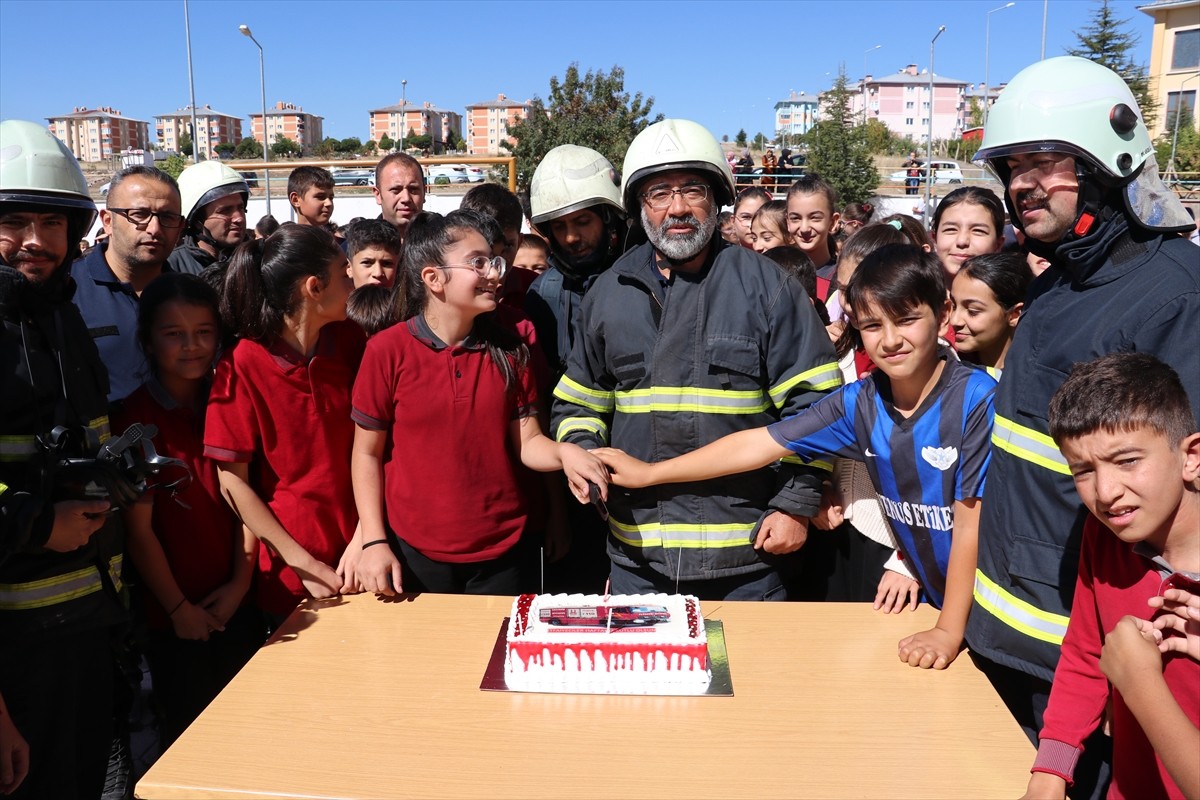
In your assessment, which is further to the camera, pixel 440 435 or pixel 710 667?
pixel 440 435

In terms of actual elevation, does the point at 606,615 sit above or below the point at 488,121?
below

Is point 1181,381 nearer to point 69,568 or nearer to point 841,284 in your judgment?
point 841,284

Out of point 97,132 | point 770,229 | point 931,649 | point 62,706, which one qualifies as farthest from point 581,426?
point 97,132

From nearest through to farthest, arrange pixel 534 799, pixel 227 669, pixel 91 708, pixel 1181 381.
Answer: pixel 534 799 → pixel 1181 381 → pixel 91 708 → pixel 227 669

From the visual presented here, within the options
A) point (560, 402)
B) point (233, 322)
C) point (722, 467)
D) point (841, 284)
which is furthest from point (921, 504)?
point (233, 322)

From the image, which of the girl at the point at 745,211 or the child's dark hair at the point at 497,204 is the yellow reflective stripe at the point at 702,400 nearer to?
the child's dark hair at the point at 497,204

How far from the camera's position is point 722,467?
2863mm

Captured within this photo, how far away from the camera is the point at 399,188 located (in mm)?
6047

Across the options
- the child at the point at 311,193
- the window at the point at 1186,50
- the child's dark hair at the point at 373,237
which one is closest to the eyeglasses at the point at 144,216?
the child's dark hair at the point at 373,237

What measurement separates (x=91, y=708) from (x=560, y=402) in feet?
5.83

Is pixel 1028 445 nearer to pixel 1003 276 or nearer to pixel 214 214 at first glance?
pixel 1003 276

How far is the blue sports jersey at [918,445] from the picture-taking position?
2.58 m

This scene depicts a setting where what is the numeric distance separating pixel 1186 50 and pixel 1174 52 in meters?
0.63

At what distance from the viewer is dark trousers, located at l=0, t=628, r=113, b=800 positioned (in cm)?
257
